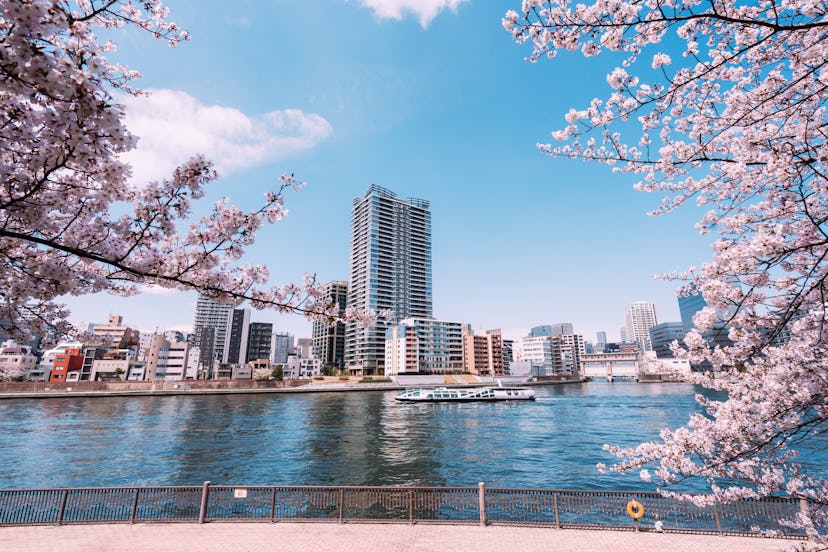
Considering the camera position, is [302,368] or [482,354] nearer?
[302,368]

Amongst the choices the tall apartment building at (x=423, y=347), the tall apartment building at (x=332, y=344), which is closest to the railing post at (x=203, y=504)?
the tall apartment building at (x=423, y=347)

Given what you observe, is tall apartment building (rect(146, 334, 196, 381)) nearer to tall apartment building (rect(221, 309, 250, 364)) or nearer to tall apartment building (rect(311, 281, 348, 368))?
tall apartment building (rect(221, 309, 250, 364))

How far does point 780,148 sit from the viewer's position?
16.1 ft

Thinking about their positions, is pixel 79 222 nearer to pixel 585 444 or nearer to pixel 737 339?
pixel 737 339

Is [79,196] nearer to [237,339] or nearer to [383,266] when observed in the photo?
[383,266]

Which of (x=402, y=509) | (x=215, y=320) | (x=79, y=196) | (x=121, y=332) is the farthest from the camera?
(x=215, y=320)

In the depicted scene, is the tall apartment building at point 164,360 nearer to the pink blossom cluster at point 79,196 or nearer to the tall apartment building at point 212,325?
the tall apartment building at point 212,325

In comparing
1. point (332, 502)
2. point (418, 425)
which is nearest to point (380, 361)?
point (418, 425)

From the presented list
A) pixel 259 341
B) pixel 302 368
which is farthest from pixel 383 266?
pixel 259 341

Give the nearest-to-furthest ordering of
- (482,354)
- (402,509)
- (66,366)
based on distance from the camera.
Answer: (402,509) → (66,366) → (482,354)

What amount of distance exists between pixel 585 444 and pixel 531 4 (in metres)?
36.8

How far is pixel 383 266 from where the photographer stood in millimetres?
160250

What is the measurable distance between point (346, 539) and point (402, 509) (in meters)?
8.03

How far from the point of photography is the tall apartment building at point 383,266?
148 metres
